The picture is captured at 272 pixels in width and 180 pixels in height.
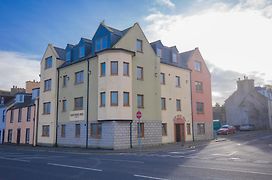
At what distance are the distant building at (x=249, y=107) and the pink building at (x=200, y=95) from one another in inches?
1007

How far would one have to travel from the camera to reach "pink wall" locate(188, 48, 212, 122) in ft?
122

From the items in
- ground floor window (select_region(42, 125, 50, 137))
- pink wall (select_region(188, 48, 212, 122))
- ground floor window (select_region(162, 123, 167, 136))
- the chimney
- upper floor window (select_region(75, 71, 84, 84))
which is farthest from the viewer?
the chimney

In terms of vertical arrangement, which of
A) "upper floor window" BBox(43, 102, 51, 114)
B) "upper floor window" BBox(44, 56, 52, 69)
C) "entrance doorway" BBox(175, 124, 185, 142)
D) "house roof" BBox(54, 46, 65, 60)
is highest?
"house roof" BBox(54, 46, 65, 60)

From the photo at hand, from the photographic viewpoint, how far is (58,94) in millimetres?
33188

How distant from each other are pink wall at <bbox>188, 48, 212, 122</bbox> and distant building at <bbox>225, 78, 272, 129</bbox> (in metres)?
25.6

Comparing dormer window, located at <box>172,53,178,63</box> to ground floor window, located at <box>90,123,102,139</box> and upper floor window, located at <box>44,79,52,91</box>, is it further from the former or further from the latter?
upper floor window, located at <box>44,79,52,91</box>

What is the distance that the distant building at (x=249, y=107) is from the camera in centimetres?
6081

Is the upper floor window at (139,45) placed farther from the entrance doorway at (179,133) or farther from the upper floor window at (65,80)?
the entrance doorway at (179,133)

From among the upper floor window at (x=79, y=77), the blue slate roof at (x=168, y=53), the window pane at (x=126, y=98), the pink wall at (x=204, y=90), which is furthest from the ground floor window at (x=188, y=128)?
the upper floor window at (x=79, y=77)

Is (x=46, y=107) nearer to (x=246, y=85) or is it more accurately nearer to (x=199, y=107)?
(x=199, y=107)

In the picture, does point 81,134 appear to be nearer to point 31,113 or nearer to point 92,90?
point 92,90

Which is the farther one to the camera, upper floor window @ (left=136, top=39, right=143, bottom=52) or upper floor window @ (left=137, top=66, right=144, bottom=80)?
upper floor window @ (left=136, top=39, right=143, bottom=52)

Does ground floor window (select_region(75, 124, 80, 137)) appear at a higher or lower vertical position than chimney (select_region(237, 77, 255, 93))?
lower

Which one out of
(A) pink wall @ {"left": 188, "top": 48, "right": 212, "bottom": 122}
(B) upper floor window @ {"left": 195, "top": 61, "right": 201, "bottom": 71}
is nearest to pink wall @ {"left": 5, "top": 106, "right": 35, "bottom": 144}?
(A) pink wall @ {"left": 188, "top": 48, "right": 212, "bottom": 122}
